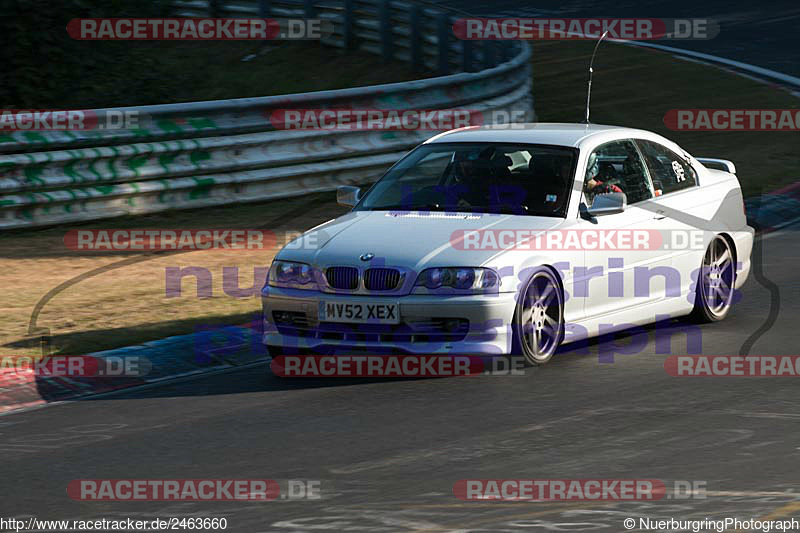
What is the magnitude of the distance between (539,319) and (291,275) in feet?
5.20

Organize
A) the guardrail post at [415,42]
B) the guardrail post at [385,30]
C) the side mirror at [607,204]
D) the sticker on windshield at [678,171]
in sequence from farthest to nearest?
the guardrail post at [385,30] → the guardrail post at [415,42] → the sticker on windshield at [678,171] → the side mirror at [607,204]

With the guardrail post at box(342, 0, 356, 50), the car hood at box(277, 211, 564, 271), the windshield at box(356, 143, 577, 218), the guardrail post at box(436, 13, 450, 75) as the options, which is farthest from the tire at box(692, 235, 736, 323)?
the guardrail post at box(342, 0, 356, 50)

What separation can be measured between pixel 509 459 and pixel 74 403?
289 centimetres

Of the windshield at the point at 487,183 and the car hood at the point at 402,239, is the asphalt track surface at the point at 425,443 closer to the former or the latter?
the car hood at the point at 402,239

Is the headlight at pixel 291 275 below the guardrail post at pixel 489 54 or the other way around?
below

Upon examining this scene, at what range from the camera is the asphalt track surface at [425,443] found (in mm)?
6164

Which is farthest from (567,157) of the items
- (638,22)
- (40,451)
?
(638,22)

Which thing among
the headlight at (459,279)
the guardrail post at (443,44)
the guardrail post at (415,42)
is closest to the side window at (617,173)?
the headlight at (459,279)

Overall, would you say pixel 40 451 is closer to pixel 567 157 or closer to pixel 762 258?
pixel 567 157

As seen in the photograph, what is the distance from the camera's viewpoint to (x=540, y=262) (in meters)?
9.01

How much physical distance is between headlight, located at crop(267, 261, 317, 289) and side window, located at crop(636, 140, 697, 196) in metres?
2.85

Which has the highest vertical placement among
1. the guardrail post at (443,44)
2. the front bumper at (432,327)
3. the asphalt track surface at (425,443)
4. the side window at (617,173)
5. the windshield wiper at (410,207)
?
the guardrail post at (443,44)

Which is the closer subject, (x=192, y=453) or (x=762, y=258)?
(x=192, y=453)

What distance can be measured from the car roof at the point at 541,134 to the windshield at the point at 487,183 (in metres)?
0.08
